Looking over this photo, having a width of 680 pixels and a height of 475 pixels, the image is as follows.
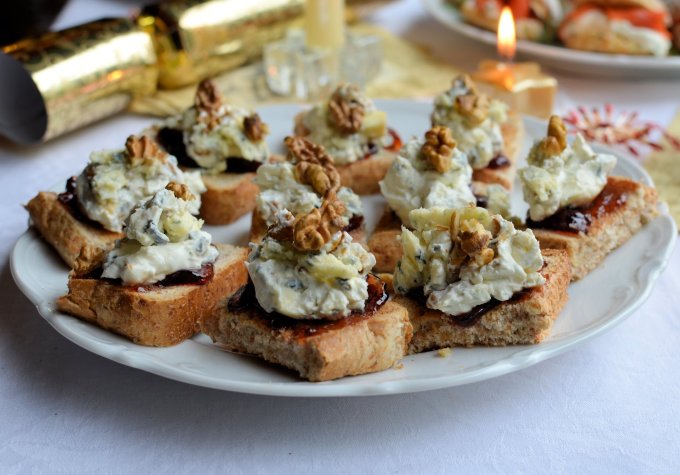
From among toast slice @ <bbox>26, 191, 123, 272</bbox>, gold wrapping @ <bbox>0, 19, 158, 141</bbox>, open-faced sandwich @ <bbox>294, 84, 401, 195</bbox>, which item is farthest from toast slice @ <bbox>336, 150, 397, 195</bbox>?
gold wrapping @ <bbox>0, 19, 158, 141</bbox>

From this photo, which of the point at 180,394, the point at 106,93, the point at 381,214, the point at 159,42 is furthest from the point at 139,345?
the point at 159,42

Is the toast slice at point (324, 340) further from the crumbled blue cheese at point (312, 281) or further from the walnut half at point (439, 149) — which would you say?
the walnut half at point (439, 149)

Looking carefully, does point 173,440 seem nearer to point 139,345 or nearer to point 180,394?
point 180,394

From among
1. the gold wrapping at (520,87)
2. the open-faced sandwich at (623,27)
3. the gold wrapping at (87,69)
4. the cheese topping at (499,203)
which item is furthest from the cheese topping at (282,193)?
the open-faced sandwich at (623,27)

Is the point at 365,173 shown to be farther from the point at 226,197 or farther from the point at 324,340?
the point at 324,340

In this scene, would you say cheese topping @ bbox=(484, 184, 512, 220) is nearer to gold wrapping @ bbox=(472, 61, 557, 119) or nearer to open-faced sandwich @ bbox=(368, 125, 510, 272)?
open-faced sandwich @ bbox=(368, 125, 510, 272)

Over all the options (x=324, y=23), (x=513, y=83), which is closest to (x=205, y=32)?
(x=324, y=23)
